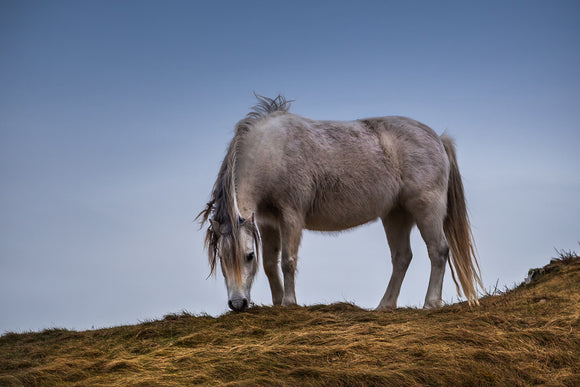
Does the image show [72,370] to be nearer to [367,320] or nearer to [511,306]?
[367,320]

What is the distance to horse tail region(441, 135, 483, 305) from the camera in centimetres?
957

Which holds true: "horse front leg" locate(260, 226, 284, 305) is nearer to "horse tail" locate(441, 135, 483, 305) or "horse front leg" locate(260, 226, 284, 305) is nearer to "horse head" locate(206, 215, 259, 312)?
"horse head" locate(206, 215, 259, 312)

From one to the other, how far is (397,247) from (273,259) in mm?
1994

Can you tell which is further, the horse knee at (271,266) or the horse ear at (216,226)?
the horse knee at (271,266)

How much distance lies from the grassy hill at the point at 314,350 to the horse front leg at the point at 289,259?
543 mm

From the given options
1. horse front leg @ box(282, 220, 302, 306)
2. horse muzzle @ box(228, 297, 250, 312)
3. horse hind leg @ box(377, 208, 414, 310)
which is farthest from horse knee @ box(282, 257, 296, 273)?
horse hind leg @ box(377, 208, 414, 310)

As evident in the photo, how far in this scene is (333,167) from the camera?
28.5ft

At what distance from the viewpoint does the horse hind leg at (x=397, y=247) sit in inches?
366

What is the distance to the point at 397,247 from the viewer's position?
31.1 feet

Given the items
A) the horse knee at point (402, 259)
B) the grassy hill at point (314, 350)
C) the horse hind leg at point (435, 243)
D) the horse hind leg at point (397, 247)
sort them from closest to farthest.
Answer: the grassy hill at point (314, 350) → the horse hind leg at point (435, 243) → the horse hind leg at point (397, 247) → the horse knee at point (402, 259)

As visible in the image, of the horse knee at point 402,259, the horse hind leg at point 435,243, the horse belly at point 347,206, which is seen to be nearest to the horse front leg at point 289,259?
the horse belly at point 347,206

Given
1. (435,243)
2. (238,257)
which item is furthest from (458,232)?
(238,257)

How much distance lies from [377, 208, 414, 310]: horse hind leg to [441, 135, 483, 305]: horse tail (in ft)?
2.33

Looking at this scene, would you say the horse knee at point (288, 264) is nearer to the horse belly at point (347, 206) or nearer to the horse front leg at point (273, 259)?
the horse front leg at point (273, 259)
